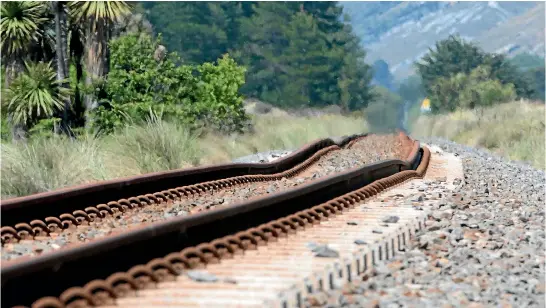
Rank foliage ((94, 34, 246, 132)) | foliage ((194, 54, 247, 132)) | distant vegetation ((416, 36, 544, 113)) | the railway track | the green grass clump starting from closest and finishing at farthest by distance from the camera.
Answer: the railway track < the green grass clump < foliage ((94, 34, 246, 132)) < foliage ((194, 54, 247, 132)) < distant vegetation ((416, 36, 544, 113))

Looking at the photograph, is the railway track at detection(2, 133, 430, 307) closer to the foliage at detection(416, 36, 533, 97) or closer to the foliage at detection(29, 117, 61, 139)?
the foliage at detection(29, 117, 61, 139)

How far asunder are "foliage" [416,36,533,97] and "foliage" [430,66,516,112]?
18.2 ft

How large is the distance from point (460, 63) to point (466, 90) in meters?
26.1

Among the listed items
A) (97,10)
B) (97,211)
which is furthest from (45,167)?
(97,10)

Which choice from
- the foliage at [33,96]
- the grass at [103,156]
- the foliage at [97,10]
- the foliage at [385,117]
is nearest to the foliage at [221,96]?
the foliage at [97,10]

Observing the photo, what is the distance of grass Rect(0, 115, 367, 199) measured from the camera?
12047 mm

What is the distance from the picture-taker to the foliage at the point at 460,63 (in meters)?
102

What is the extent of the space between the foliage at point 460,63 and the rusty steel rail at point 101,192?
9011cm

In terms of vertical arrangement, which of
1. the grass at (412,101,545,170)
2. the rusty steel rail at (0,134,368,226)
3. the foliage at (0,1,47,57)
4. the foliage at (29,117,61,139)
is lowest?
the grass at (412,101,545,170)

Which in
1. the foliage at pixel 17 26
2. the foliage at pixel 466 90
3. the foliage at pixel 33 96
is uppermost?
the foliage at pixel 17 26

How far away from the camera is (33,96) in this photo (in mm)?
24547

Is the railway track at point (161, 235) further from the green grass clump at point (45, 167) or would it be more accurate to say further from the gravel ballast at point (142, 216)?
the green grass clump at point (45, 167)

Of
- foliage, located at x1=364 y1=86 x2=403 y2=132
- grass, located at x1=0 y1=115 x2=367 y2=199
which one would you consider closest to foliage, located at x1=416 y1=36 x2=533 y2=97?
foliage, located at x1=364 y1=86 x2=403 y2=132

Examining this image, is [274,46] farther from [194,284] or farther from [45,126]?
[194,284]
